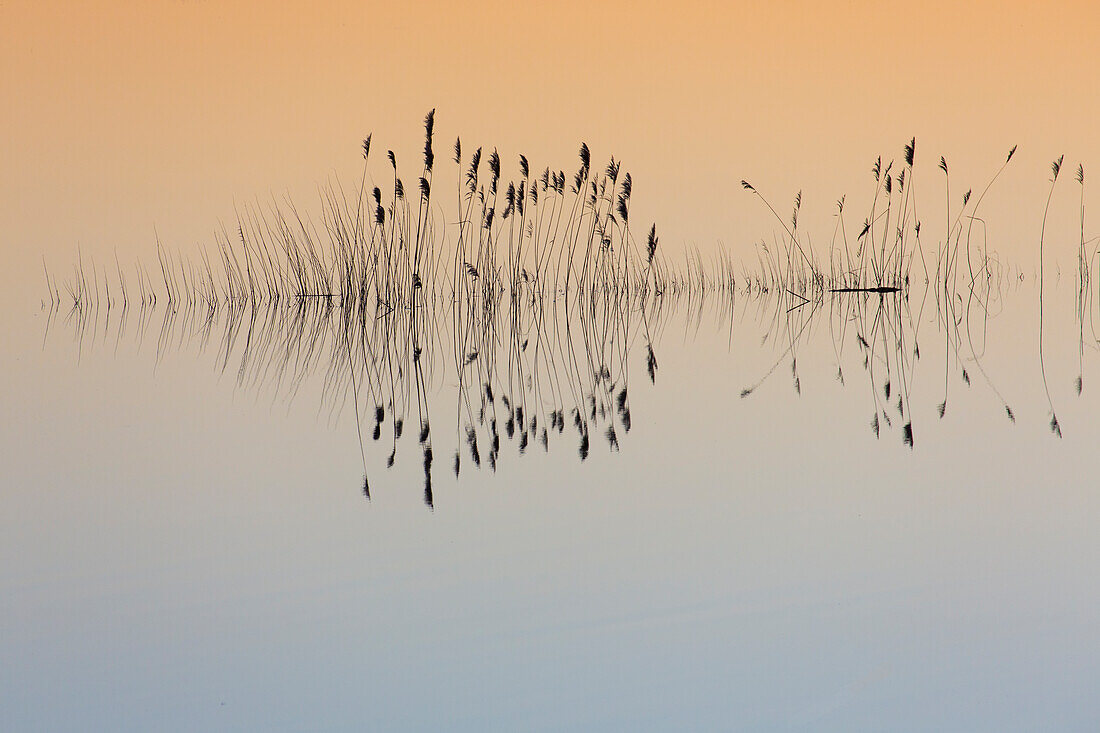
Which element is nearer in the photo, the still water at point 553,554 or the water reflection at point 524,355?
the still water at point 553,554

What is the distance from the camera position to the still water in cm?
116

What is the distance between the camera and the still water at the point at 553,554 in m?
1.16

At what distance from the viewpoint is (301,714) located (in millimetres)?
1118

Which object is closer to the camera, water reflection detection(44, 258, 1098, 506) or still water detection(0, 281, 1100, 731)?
still water detection(0, 281, 1100, 731)

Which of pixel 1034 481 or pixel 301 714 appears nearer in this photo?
pixel 301 714

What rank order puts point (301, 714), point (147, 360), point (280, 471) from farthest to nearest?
point (147, 360) → point (280, 471) → point (301, 714)

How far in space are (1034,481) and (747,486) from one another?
1.60 feet

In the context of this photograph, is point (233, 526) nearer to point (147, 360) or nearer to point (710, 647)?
point (710, 647)

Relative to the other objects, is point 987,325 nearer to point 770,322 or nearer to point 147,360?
point 770,322

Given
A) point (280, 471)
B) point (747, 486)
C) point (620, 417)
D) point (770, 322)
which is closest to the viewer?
point (747, 486)

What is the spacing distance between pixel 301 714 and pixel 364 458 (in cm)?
113

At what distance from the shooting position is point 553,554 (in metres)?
1.59

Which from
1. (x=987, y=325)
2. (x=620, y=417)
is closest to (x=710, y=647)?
(x=620, y=417)

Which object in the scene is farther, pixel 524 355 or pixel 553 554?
pixel 524 355
